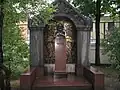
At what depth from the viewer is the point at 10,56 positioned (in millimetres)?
11438

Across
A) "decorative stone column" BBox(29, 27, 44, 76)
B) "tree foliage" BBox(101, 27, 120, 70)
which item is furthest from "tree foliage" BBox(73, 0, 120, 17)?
"tree foliage" BBox(101, 27, 120, 70)

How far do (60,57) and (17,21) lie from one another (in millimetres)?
4788

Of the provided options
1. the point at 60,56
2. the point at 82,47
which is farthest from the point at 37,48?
the point at 82,47

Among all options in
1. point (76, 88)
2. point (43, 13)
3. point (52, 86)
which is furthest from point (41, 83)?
point (43, 13)

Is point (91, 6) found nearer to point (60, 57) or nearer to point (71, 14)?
point (71, 14)

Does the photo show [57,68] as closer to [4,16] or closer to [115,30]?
[115,30]

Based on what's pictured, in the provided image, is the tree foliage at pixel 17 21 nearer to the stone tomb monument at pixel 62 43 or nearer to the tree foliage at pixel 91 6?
the stone tomb monument at pixel 62 43

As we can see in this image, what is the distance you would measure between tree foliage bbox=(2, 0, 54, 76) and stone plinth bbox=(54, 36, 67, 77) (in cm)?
300

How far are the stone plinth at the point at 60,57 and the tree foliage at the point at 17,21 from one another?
300cm

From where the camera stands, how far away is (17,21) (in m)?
10.7

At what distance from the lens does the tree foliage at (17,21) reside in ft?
31.4

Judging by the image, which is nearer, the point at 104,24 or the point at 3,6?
the point at 3,6

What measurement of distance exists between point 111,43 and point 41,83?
3.64 meters

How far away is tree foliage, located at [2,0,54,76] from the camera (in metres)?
9.59
